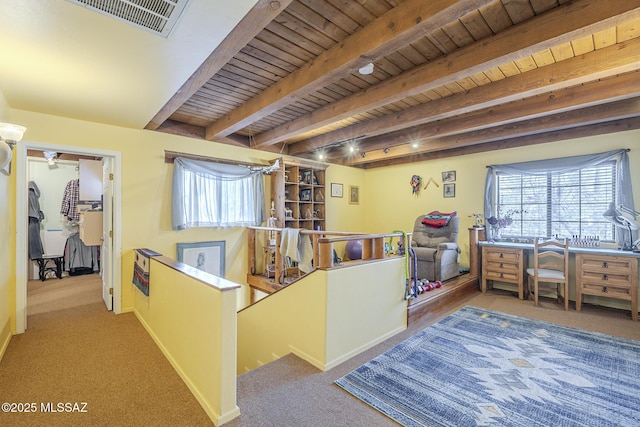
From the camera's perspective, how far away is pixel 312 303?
8.41 feet

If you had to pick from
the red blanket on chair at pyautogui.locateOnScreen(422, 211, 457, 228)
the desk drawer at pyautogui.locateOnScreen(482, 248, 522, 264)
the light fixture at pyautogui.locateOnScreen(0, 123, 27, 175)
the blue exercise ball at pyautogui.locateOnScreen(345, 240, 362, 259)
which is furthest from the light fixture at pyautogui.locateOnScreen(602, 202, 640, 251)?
the light fixture at pyautogui.locateOnScreen(0, 123, 27, 175)

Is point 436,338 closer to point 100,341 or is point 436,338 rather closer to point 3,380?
point 100,341

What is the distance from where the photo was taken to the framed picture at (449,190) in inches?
216

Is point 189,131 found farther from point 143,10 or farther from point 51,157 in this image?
point 51,157

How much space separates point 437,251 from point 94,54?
14.8ft

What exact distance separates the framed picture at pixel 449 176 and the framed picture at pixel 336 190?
2.10m

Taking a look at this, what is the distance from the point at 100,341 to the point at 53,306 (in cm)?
163

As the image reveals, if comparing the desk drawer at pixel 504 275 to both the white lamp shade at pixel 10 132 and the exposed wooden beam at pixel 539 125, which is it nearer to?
the exposed wooden beam at pixel 539 125

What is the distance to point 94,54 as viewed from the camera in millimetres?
1997

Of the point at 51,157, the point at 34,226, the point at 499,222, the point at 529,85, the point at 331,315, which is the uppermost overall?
the point at 529,85

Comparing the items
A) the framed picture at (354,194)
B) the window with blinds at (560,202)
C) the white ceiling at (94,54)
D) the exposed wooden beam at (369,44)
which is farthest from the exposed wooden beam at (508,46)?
the framed picture at (354,194)

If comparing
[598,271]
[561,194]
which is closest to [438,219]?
[561,194]

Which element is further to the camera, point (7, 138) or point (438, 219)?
point (438, 219)

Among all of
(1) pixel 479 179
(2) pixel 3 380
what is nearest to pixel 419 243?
(1) pixel 479 179
